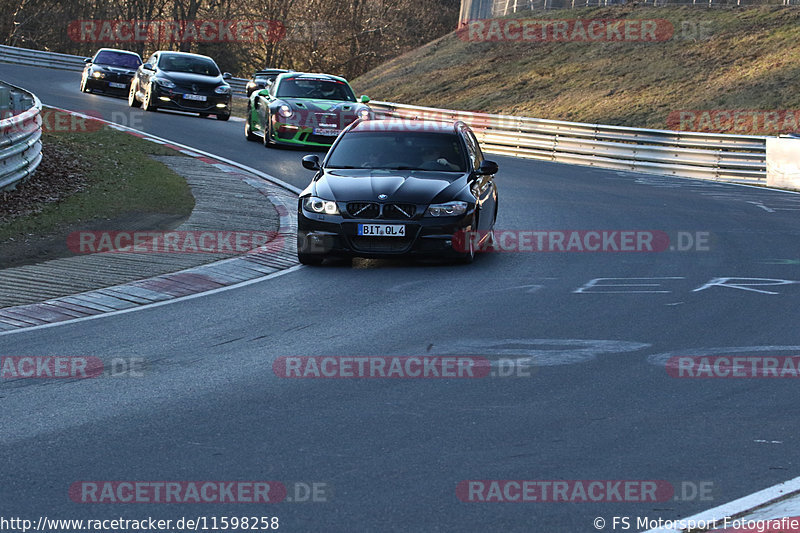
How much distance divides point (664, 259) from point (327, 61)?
52.4 metres

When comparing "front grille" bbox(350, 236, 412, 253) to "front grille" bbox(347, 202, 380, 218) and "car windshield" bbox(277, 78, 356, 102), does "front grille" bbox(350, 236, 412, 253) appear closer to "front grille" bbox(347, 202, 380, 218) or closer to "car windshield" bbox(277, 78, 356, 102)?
"front grille" bbox(347, 202, 380, 218)

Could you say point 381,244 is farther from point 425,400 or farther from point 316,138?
point 316,138

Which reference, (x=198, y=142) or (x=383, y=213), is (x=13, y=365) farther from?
(x=198, y=142)

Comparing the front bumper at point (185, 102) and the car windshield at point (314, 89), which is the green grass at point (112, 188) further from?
the front bumper at point (185, 102)

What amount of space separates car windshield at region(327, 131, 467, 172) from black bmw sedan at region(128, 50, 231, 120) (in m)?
16.5

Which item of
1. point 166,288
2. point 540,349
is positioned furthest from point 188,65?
point 540,349

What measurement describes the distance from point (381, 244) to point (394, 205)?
434 millimetres

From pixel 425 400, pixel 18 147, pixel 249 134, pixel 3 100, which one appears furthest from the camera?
pixel 249 134

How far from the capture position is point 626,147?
2822 cm

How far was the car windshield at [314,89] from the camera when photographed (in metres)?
24.6

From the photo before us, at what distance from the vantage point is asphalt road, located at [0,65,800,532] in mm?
5340

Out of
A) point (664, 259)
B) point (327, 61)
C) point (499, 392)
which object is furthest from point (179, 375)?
point (327, 61)

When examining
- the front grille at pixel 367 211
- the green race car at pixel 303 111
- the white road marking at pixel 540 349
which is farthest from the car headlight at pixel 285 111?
the white road marking at pixel 540 349

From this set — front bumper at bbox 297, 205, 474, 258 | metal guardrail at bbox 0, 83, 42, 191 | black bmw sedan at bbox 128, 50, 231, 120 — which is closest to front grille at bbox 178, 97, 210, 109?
black bmw sedan at bbox 128, 50, 231, 120
